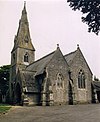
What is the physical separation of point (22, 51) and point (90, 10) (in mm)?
40543

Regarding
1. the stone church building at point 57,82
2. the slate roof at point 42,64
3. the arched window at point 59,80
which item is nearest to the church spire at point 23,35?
the slate roof at point 42,64

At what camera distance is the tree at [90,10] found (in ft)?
42.9

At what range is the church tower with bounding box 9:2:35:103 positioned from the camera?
170 ft

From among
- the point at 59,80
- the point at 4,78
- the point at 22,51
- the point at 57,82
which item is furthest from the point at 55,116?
the point at 4,78

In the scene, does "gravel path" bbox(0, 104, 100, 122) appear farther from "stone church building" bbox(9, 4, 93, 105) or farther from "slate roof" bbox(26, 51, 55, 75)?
"slate roof" bbox(26, 51, 55, 75)

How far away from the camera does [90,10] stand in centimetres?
Result: 1343

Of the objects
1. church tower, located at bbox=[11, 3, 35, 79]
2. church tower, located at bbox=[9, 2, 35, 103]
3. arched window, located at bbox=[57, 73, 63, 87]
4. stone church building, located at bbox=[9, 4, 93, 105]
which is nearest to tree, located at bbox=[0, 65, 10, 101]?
church tower, located at bbox=[9, 2, 35, 103]

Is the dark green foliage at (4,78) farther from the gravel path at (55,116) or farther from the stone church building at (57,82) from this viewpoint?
the gravel path at (55,116)

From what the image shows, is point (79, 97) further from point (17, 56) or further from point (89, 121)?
point (89, 121)

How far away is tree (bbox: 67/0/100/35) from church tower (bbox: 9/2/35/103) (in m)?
38.1

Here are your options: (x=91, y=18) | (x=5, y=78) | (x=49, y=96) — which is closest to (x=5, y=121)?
(x=91, y=18)

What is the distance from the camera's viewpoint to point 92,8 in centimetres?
1320

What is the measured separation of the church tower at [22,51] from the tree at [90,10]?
38.1 m

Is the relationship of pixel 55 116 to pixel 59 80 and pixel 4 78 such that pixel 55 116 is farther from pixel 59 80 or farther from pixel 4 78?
pixel 4 78
